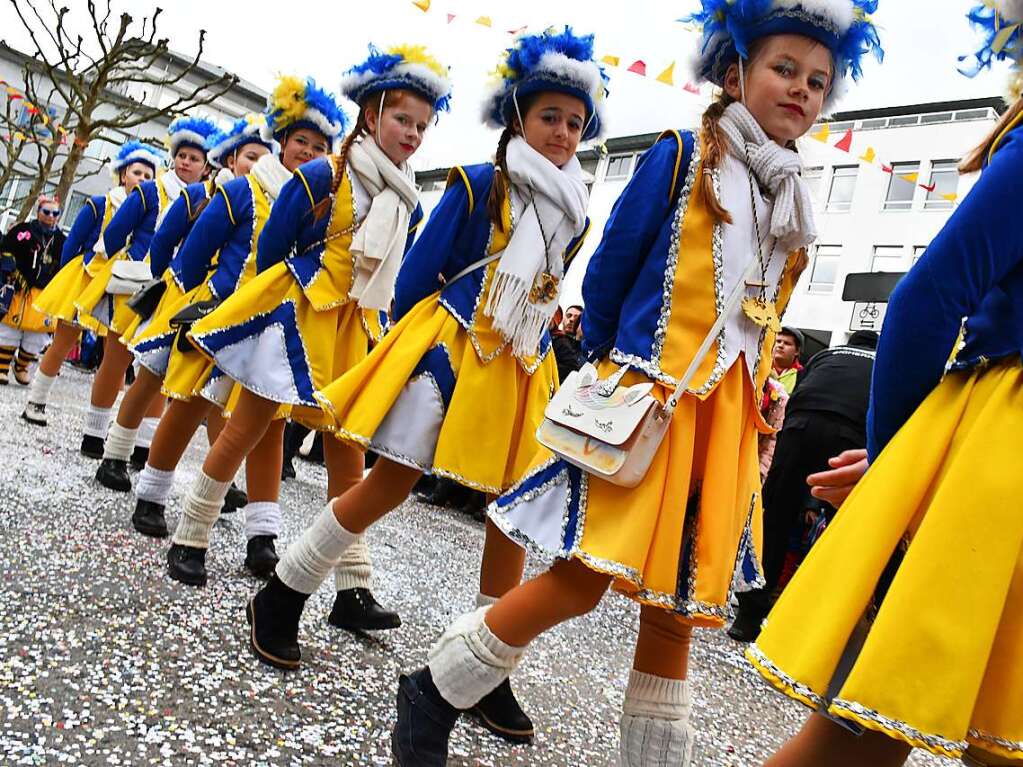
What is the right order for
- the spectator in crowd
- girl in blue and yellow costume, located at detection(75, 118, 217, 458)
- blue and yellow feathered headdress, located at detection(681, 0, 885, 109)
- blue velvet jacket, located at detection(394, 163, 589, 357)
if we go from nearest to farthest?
blue and yellow feathered headdress, located at detection(681, 0, 885, 109), blue velvet jacket, located at detection(394, 163, 589, 357), girl in blue and yellow costume, located at detection(75, 118, 217, 458), the spectator in crowd

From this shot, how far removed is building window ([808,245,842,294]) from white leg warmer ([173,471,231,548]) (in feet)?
81.2

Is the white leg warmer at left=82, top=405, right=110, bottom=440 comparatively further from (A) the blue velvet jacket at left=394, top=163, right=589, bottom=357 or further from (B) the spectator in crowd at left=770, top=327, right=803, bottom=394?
(B) the spectator in crowd at left=770, top=327, right=803, bottom=394

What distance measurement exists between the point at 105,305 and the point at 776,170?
4.57 meters

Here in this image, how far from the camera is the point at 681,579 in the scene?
1794mm

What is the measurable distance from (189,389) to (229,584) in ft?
2.97

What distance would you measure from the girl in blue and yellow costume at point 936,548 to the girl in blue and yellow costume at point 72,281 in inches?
222

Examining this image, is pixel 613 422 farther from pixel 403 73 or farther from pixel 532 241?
pixel 403 73

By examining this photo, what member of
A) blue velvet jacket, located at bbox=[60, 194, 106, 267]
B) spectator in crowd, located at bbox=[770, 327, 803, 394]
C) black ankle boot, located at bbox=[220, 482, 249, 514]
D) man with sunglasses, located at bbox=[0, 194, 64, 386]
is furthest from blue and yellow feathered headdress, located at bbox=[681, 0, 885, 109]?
man with sunglasses, located at bbox=[0, 194, 64, 386]

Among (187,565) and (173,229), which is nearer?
(187,565)

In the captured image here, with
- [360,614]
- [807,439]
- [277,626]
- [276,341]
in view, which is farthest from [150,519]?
[807,439]

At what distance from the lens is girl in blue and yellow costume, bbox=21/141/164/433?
19.6ft

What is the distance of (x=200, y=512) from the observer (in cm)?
313

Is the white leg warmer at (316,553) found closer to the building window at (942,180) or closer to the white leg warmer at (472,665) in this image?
the white leg warmer at (472,665)

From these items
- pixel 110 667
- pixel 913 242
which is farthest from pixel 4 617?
pixel 913 242
